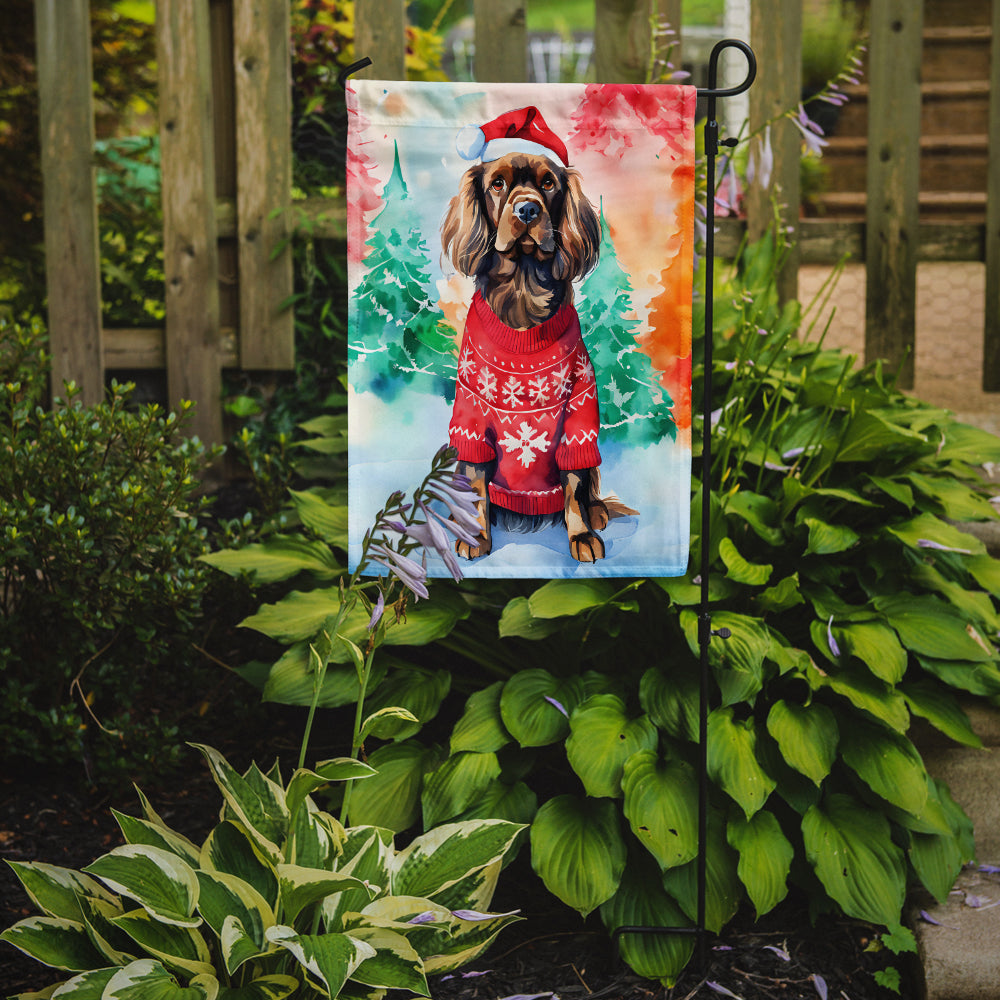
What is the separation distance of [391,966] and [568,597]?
0.80 metres

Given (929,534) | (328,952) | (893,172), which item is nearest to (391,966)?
(328,952)

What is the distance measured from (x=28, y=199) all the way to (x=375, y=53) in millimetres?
1741

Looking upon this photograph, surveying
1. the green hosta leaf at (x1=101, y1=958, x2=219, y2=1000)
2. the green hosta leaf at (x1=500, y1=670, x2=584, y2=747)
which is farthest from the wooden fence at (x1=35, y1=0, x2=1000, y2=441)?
the green hosta leaf at (x1=101, y1=958, x2=219, y2=1000)

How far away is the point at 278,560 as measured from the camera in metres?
2.41

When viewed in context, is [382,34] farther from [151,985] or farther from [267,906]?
[151,985]

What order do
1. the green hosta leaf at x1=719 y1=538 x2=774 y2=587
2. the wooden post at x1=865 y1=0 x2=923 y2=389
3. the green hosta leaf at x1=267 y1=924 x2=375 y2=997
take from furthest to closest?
the wooden post at x1=865 y1=0 x2=923 y2=389, the green hosta leaf at x1=719 y1=538 x2=774 y2=587, the green hosta leaf at x1=267 y1=924 x2=375 y2=997

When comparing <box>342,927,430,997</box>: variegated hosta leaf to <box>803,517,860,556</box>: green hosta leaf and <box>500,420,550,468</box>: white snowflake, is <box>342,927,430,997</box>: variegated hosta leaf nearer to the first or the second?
<box>500,420,550,468</box>: white snowflake

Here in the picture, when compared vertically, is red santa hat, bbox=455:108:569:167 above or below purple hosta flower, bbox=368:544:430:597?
above

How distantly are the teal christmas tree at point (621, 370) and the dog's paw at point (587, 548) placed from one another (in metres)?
0.19

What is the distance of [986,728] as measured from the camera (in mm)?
2334

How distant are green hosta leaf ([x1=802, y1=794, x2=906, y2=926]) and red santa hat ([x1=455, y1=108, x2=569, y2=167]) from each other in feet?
4.58

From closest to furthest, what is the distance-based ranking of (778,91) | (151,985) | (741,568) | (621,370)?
1. (151,985)
2. (621,370)
3. (741,568)
4. (778,91)

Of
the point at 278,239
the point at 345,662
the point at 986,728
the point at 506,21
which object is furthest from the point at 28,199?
the point at 986,728

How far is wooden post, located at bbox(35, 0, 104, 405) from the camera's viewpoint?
3229mm
